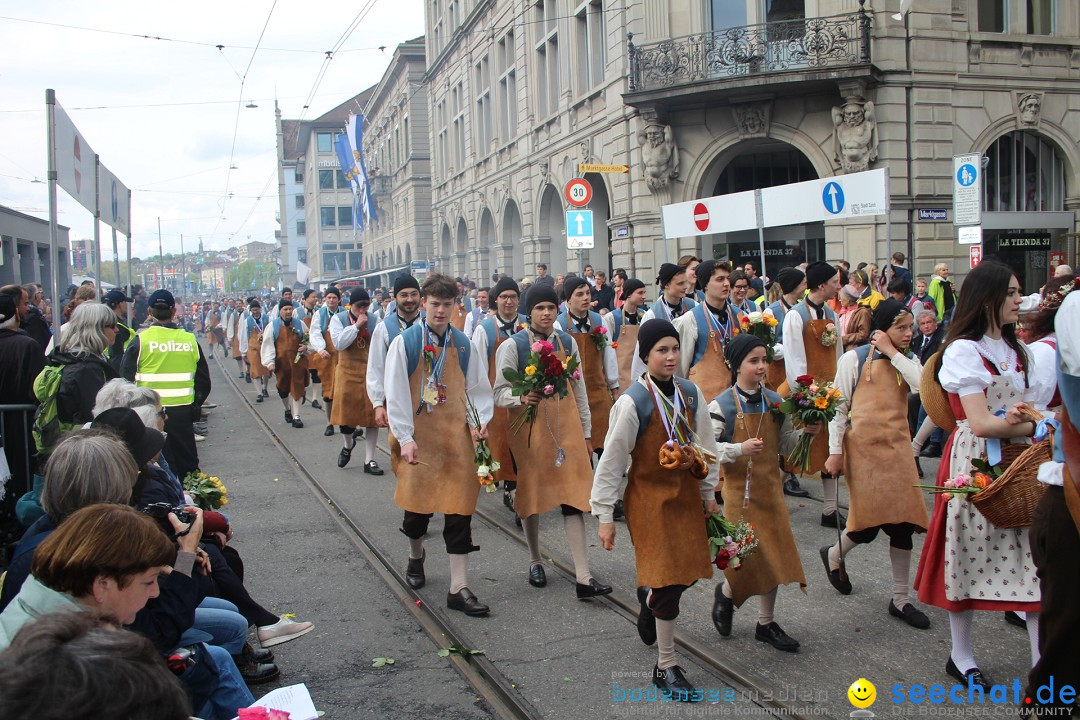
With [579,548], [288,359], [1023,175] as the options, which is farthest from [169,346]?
[1023,175]

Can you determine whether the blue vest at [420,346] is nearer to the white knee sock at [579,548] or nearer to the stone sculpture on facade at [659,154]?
the white knee sock at [579,548]

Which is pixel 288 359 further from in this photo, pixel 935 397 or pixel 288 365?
pixel 935 397

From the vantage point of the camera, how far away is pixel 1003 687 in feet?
14.6

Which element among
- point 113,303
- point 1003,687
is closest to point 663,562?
point 1003,687

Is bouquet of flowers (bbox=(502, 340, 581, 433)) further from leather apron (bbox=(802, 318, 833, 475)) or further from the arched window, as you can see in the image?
the arched window

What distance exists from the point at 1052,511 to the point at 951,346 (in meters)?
1.10

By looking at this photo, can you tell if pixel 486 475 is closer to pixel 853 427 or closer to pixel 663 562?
pixel 663 562

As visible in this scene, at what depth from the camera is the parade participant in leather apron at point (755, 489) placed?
5.07 m

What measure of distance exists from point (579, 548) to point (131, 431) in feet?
9.60

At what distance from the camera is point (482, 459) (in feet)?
20.5

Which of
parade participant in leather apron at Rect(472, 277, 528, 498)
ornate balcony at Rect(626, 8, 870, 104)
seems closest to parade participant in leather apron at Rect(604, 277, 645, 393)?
parade participant in leather apron at Rect(472, 277, 528, 498)

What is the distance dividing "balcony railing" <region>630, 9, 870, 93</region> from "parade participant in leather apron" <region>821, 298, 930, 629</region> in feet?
51.9

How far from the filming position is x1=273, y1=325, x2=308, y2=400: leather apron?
1572 cm

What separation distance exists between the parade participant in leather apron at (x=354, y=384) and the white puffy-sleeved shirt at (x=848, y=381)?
6381 mm
